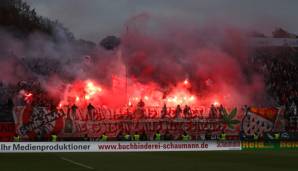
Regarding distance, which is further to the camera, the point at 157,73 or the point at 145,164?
the point at 157,73

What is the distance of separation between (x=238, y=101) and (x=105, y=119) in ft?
57.3

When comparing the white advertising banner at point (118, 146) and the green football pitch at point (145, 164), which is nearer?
the green football pitch at point (145, 164)

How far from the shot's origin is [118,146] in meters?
47.8

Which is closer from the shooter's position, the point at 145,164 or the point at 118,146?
the point at 145,164

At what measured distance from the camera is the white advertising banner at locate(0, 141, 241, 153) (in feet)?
150

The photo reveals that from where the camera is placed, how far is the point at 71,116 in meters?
56.4

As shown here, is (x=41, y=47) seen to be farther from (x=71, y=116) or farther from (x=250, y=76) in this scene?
(x=250, y=76)

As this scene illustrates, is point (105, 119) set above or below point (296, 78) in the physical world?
below

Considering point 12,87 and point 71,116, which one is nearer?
point 71,116

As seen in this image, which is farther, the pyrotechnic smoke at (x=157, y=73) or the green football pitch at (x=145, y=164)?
the pyrotechnic smoke at (x=157, y=73)

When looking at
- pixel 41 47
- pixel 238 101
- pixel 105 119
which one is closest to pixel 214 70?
pixel 238 101

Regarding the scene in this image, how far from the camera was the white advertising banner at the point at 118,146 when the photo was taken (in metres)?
45.8

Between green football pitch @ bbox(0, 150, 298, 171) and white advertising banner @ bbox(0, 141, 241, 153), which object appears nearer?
green football pitch @ bbox(0, 150, 298, 171)

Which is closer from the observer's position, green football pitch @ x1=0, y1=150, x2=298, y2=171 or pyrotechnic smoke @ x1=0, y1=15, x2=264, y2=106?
green football pitch @ x1=0, y1=150, x2=298, y2=171
